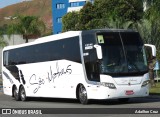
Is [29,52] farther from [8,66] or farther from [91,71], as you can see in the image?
[91,71]

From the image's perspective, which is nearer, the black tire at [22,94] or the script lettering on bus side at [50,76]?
the script lettering on bus side at [50,76]

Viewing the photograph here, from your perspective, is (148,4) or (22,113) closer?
(22,113)

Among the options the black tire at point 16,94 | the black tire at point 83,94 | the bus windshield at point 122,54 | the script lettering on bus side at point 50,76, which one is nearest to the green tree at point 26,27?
the black tire at point 16,94

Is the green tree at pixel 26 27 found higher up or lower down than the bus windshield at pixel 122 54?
higher up

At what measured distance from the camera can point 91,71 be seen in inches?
853

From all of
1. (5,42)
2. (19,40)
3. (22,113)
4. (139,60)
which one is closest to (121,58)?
(139,60)

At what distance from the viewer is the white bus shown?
827 inches

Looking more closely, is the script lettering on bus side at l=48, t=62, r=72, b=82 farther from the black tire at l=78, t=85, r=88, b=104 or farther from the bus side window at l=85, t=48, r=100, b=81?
the bus side window at l=85, t=48, r=100, b=81

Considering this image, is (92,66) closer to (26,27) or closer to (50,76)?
(50,76)

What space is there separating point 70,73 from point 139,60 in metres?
3.59

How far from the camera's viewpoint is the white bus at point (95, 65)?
21016mm

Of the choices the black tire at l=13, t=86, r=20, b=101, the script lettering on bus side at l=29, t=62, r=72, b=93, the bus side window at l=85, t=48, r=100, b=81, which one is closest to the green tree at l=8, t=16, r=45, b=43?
the black tire at l=13, t=86, r=20, b=101

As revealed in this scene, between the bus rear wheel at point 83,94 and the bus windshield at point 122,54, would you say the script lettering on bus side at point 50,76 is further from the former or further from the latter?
the bus windshield at point 122,54

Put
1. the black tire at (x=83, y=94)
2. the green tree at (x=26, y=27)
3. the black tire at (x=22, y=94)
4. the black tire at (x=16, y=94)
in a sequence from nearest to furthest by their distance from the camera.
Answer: the black tire at (x=83, y=94) < the black tire at (x=22, y=94) < the black tire at (x=16, y=94) < the green tree at (x=26, y=27)
